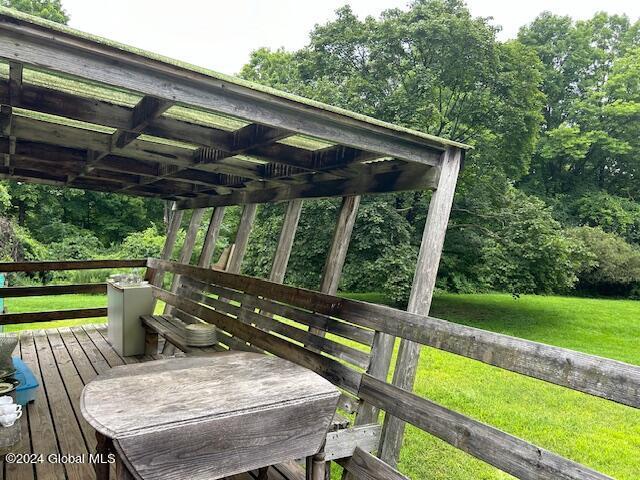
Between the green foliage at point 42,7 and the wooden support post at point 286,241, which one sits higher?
the green foliage at point 42,7

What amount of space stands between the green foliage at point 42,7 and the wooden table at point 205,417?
20.6 metres

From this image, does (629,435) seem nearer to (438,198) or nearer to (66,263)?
(438,198)

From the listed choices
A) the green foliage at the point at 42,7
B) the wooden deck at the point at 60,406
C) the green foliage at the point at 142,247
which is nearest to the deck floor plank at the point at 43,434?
the wooden deck at the point at 60,406

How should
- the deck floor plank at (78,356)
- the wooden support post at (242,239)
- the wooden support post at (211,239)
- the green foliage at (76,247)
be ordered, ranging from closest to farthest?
the deck floor plank at (78,356) → the wooden support post at (242,239) → the wooden support post at (211,239) → the green foliage at (76,247)

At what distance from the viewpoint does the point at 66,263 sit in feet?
17.2

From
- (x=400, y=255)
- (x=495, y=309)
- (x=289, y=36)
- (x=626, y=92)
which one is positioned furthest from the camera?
(x=289, y=36)

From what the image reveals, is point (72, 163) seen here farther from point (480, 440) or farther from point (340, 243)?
point (480, 440)

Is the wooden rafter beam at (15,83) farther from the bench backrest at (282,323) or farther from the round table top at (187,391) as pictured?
the bench backrest at (282,323)

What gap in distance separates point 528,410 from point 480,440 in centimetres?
388

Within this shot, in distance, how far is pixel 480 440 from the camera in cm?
159

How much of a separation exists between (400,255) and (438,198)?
21.5 feet

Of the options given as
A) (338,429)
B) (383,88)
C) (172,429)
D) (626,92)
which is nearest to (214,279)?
(338,429)

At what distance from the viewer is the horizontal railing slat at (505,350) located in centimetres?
125

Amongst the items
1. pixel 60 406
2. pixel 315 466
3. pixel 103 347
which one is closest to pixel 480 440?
pixel 315 466
